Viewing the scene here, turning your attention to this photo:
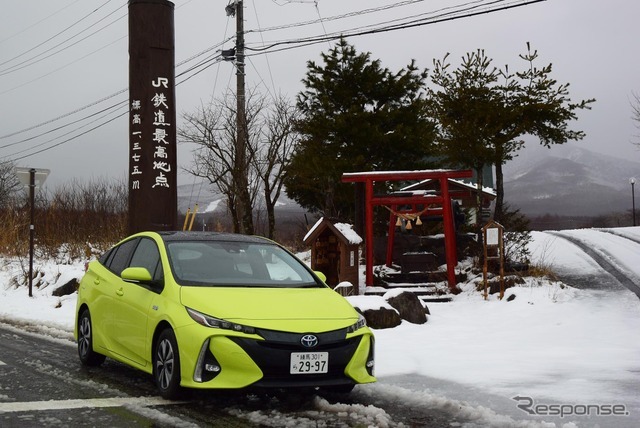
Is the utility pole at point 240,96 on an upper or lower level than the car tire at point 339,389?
upper

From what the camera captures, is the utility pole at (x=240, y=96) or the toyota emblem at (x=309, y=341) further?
the utility pole at (x=240, y=96)

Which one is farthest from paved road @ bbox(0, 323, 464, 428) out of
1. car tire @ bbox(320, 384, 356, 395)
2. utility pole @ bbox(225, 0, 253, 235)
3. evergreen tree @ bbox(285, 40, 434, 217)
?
evergreen tree @ bbox(285, 40, 434, 217)

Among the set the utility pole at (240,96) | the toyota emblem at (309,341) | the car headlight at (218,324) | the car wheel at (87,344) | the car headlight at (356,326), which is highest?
the utility pole at (240,96)

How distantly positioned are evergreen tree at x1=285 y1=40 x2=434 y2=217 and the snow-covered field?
32.7 ft

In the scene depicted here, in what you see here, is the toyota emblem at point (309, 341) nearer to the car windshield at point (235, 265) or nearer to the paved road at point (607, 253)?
the car windshield at point (235, 265)

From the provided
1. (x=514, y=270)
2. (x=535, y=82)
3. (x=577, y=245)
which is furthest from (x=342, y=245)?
(x=577, y=245)

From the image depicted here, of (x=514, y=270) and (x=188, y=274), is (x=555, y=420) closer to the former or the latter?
(x=188, y=274)

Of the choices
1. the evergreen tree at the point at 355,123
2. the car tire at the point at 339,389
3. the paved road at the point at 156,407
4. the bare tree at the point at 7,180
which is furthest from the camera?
the bare tree at the point at 7,180

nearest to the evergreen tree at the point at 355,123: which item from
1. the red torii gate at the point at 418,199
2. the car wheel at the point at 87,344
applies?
the red torii gate at the point at 418,199

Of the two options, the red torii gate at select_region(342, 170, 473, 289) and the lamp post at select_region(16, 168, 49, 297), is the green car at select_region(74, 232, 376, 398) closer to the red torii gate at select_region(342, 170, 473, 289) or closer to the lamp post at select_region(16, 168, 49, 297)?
the red torii gate at select_region(342, 170, 473, 289)

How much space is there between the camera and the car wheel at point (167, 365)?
6.53 m

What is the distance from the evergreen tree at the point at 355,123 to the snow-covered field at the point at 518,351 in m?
9.96

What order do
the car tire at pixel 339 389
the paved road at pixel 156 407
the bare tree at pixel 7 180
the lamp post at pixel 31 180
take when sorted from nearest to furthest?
1. the paved road at pixel 156 407
2. the car tire at pixel 339 389
3. the lamp post at pixel 31 180
4. the bare tree at pixel 7 180

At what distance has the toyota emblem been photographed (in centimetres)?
625
